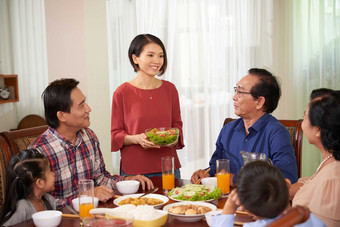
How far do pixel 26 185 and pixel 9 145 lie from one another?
379 mm

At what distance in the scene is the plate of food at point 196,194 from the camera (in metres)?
2.00

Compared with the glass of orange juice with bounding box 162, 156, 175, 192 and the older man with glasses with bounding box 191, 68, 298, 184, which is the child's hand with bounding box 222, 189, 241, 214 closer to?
the glass of orange juice with bounding box 162, 156, 175, 192

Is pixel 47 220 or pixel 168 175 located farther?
pixel 168 175

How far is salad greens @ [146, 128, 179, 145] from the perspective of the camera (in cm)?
258

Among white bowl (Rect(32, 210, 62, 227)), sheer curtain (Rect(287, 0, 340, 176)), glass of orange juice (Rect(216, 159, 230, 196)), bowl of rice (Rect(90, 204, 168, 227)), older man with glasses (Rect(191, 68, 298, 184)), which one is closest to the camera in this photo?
bowl of rice (Rect(90, 204, 168, 227))

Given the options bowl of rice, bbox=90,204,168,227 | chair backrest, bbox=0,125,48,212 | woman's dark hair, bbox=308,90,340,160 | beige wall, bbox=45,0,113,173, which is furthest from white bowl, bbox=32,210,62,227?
beige wall, bbox=45,0,113,173

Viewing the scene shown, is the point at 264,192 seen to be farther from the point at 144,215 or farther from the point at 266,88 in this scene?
the point at 266,88

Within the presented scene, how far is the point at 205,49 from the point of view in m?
4.45

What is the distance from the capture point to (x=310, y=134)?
1.83m

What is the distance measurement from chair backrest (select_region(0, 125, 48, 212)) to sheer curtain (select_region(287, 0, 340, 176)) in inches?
114

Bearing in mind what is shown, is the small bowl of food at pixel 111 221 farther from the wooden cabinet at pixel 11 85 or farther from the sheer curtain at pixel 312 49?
the wooden cabinet at pixel 11 85

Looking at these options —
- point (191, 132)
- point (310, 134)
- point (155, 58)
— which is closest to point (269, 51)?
point (191, 132)

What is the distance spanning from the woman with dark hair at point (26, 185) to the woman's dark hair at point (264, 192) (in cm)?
109

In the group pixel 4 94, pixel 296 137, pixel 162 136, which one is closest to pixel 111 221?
pixel 162 136
